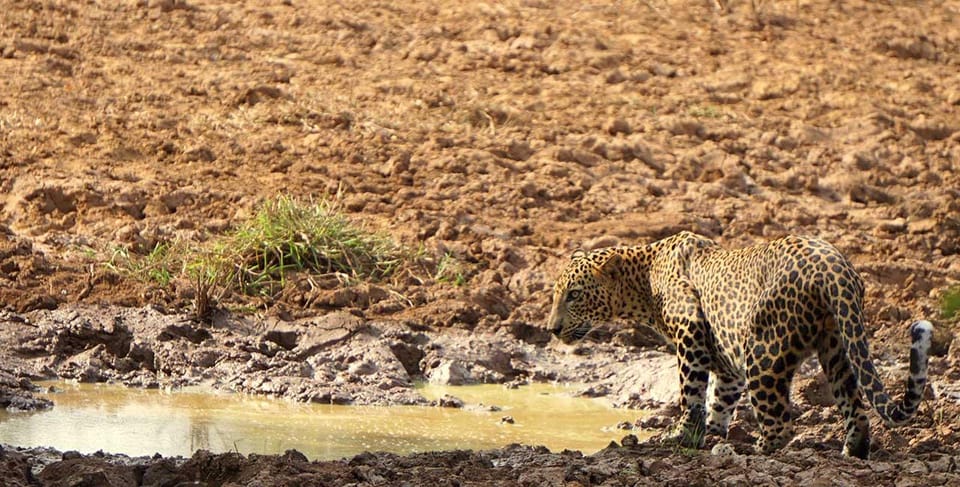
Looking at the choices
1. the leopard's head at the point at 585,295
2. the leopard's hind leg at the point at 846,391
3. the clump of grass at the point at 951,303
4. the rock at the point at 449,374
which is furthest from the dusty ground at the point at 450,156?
the clump of grass at the point at 951,303

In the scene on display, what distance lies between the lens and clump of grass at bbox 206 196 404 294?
12.2 metres

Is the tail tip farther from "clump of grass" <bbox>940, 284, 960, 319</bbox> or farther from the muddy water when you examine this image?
"clump of grass" <bbox>940, 284, 960, 319</bbox>

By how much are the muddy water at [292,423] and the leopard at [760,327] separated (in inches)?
32.4

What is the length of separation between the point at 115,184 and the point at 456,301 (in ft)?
10.8

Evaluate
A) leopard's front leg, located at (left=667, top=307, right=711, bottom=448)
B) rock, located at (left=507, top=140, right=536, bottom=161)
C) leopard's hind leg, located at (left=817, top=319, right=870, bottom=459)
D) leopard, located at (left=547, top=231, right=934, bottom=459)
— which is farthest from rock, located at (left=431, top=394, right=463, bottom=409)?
rock, located at (left=507, top=140, right=536, bottom=161)

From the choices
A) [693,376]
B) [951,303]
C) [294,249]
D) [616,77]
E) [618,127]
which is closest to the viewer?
[951,303]

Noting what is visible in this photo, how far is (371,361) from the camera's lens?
36.0ft

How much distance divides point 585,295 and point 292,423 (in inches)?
73.3

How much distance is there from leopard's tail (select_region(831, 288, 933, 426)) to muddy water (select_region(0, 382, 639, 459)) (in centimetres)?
187

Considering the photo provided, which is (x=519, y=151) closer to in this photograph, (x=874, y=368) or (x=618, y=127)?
(x=618, y=127)

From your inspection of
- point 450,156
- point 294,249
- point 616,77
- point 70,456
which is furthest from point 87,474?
point 616,77

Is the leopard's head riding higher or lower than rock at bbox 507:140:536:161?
higher

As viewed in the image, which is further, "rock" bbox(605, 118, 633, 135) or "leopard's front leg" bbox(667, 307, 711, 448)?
"rock" bbox(605, 118, 633, 135)

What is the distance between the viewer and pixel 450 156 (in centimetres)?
1485
